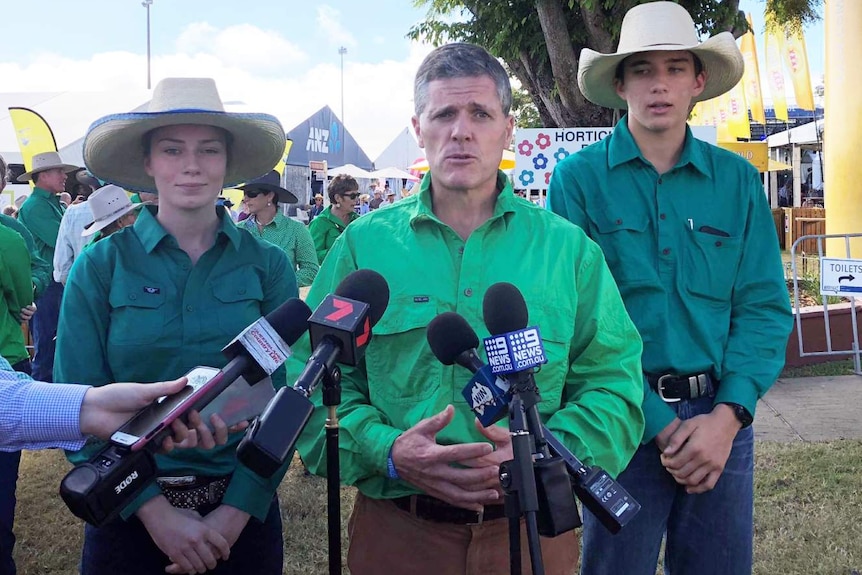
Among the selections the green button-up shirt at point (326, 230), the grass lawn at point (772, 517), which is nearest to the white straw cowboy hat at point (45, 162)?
the green button-up shirt at point (326, 230)

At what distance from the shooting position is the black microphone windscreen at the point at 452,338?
1565mm

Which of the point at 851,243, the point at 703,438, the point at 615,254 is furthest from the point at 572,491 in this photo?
the point at 851,243

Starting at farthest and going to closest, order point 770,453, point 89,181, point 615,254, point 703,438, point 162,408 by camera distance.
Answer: point 89,181
point 770,453
point 615,254
point 703,438
point 162,408

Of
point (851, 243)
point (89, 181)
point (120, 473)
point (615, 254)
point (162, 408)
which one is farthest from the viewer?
point (851, 243)

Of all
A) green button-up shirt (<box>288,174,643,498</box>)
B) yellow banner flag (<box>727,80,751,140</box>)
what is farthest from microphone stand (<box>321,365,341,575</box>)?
yellow banner flag (<box>727,80,751,140</box>)

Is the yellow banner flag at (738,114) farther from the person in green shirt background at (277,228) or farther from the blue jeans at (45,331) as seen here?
the blue jeans at (45,331)

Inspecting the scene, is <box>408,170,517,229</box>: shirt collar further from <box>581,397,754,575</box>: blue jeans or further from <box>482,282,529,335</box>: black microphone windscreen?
<box>581,397,754,575</box>: blue jeans

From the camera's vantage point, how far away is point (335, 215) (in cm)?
868

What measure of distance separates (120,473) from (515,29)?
10.9m

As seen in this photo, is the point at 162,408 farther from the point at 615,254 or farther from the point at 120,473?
the point at 615,254

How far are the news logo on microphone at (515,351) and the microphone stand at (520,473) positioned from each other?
0.03 metres

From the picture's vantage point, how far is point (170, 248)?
2.48 m

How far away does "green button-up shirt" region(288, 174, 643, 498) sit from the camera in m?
2.04

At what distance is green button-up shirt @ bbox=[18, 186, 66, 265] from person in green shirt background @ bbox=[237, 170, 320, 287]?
2.40m
